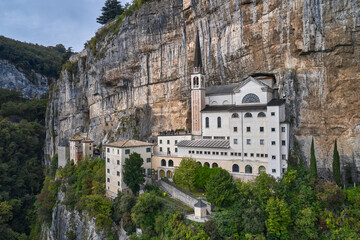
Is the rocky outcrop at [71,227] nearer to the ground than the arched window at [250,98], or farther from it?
nearer to the ground

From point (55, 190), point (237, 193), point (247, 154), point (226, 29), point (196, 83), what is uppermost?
point (226, 29)

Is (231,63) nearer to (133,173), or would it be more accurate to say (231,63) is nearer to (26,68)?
(133,173)

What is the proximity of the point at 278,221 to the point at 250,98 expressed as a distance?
15314 mm

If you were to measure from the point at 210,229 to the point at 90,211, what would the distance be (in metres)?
17.7

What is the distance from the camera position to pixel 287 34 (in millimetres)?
32250

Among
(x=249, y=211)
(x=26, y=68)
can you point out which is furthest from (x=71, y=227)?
(x=26, y=68)

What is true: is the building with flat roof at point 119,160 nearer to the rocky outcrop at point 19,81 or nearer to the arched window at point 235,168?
the arched window at point 235,168

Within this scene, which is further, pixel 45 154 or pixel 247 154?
pixel 45 154

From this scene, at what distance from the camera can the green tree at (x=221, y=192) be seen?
26875 mm

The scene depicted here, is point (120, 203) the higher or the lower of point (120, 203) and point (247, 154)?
the lower

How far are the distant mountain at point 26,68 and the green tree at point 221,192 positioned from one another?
6987cm

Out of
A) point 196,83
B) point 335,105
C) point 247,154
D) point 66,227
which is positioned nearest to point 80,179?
point 66,227

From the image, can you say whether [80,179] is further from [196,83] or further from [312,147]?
[312,147]

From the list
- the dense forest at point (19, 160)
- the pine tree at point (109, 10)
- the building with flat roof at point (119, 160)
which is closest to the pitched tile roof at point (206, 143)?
the building with flat roof at point (119, 160)
